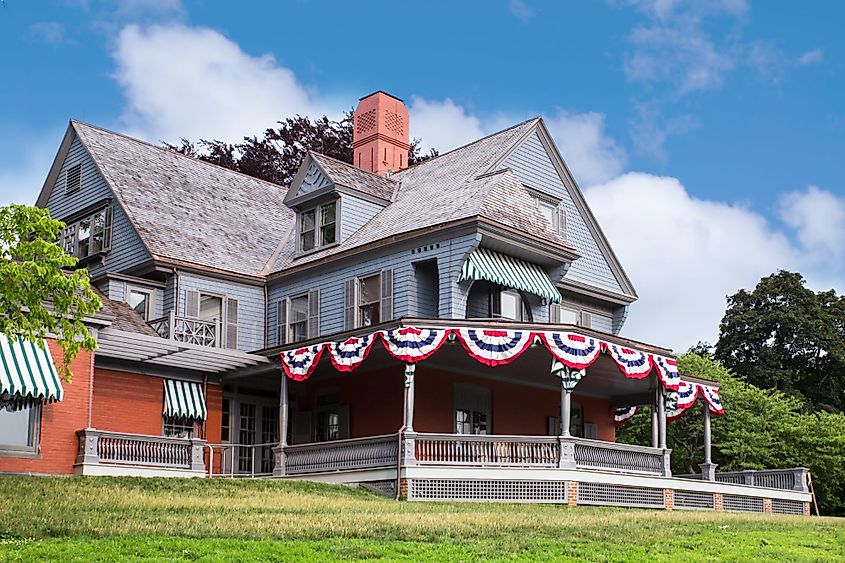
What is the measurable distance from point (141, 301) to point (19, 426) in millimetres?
6873

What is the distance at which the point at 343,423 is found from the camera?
3117 cm

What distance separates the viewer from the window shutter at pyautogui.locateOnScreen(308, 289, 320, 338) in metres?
31.7

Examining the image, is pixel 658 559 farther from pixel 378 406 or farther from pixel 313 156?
pixel 313 156

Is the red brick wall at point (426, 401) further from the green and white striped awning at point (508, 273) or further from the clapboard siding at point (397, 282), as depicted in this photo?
the green and white striped awning at point (508, 273)

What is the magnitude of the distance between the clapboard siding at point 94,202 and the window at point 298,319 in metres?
4.31

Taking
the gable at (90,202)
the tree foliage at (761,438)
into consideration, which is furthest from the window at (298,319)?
the tree foliage at (761,438)

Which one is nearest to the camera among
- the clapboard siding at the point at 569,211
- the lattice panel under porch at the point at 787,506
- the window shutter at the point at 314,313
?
the lattice panel under porch at the point at 787,506

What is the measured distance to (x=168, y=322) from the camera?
30.3m

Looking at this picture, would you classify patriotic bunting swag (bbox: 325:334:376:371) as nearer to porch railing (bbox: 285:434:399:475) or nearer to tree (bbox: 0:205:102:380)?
porch railing (bbox: 285:434:399:475)

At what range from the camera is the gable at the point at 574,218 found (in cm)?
3381

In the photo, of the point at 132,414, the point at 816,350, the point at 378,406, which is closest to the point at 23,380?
the point at 132,414

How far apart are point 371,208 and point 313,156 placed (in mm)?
2236

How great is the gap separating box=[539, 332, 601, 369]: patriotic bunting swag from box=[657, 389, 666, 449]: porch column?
3413mm

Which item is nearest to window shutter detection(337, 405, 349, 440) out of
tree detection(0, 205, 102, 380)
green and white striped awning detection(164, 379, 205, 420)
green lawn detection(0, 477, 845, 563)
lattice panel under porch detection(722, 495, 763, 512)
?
green and white striped awning detection(164, 379, 205, 420)
